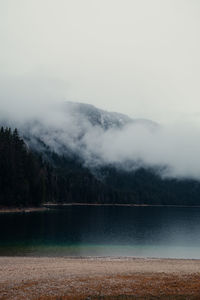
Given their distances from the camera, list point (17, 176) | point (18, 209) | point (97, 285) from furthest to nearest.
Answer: point (17, 176) → point (18, 209) → point (97, 285)

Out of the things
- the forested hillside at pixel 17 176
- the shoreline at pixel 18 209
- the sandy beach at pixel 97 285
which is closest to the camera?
the sandy beach at pixel 97 285

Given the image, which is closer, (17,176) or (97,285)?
(97,285)

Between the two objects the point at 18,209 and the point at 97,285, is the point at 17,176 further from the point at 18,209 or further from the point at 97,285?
the point at 97,285

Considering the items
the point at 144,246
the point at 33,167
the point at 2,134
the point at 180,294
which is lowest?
the point at 144,246

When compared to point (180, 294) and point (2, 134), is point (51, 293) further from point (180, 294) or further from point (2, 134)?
point (2, 134)

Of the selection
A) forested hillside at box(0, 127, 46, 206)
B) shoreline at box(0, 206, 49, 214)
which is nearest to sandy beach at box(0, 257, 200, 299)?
shoreline at box(0, 206, 49, 214)

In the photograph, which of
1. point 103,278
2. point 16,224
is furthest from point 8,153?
point 103,278

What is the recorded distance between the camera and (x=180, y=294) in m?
21.7

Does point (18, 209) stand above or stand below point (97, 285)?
above

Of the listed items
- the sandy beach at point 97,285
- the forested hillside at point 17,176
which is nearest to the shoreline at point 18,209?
the forested hillside at point 17,176

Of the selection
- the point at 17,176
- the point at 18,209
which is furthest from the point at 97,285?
the point at 17,176

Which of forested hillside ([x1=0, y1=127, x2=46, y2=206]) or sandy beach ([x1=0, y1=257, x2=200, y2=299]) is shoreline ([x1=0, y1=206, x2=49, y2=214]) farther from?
sandy beach ([x1=0, y1=257, x2=200, y2=299])

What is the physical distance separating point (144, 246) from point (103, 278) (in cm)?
4513

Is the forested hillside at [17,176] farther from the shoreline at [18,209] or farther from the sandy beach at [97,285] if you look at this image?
the sandy beach at [97,285]
